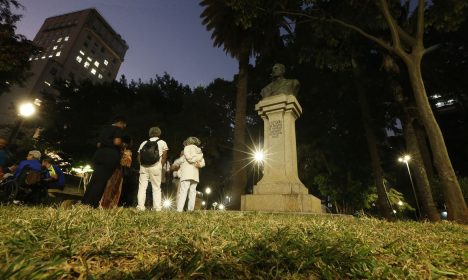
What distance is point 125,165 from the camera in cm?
602

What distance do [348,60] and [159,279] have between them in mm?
12960

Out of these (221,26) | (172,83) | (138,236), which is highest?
(172,83)

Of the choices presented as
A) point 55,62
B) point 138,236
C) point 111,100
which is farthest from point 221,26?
point 55,62

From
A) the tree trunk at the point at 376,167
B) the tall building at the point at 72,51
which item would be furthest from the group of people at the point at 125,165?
the tall building at the point at 72,51

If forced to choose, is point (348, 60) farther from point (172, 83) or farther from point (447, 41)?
point (172, 83)

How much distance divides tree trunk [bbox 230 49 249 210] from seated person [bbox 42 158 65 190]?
20.8 feet

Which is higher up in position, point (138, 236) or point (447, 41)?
point (447, 41)

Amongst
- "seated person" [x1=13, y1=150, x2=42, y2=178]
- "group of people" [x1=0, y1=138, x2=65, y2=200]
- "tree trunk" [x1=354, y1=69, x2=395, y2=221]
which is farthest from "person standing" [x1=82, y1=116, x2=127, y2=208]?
"tree trunk" [x1=354, y1=69, x2=395, y2=221]

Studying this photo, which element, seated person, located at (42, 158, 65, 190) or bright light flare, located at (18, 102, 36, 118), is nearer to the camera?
seated person, located at (42, 158, 65, 190)

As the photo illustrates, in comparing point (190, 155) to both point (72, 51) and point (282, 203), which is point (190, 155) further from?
point (72, 51)

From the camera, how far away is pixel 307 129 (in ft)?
63.4

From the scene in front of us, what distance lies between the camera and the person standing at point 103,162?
17.0 feet

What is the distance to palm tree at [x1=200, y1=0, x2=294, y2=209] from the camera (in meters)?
12.2

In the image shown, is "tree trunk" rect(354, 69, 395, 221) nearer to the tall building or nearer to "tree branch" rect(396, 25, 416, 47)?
"tree branch" rect(396, 25, 416, 47)
